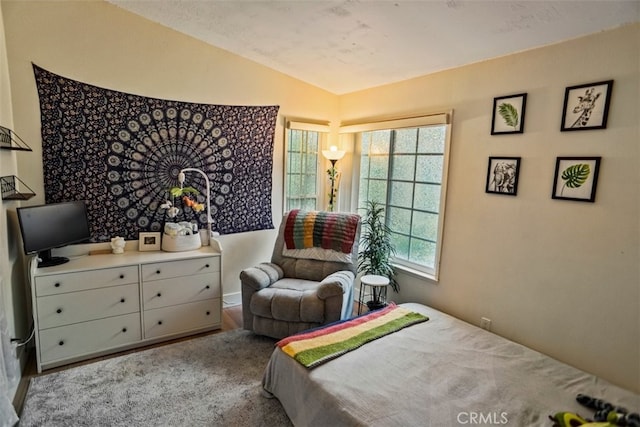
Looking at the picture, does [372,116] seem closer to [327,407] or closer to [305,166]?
[305,166]

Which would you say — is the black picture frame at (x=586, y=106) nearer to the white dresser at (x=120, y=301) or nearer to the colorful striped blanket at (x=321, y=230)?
the colorful striped blanket at (x=321, y=230)

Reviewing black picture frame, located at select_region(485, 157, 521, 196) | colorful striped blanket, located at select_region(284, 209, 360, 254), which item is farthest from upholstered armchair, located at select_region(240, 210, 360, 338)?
black picture frame, located at select_region(485, 157, 521, 196)

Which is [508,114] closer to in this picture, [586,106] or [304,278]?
[586,106]

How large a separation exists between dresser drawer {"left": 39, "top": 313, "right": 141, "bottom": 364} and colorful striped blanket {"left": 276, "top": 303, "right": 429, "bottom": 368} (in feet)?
4.29

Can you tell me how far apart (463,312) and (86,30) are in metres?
3.67

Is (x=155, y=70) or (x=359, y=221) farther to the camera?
(x=359, y=221)

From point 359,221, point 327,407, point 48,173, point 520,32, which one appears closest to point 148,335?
point 48,173

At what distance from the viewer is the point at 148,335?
271 cm

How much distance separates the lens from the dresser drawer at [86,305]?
2318 millimetres

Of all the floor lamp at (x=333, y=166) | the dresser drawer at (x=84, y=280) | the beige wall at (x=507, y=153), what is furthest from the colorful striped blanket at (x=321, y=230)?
the dresser drawer at (x=84, y=280)

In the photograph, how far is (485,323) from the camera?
2.60m

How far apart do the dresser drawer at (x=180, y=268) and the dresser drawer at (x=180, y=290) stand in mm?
39

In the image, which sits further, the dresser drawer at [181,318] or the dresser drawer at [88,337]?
the dresser drawer at [181,318]

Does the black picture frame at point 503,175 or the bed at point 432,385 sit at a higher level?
the black picture frame at point 503,175
